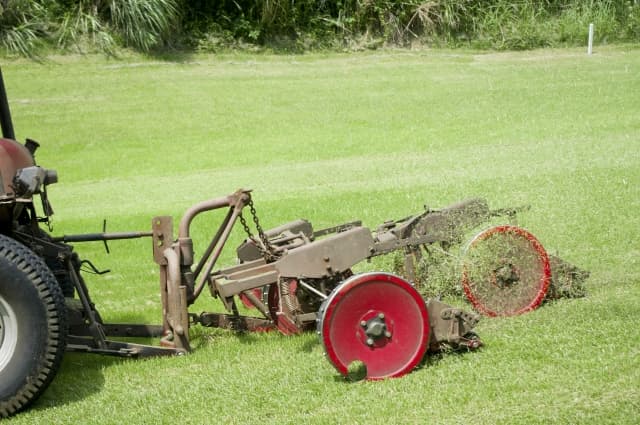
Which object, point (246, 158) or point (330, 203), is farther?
point (246, 158)

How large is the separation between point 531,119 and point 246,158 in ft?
16.8

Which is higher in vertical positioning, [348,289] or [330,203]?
[348,289]

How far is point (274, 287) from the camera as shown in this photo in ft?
19.8

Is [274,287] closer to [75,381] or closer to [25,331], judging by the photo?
[75,381]

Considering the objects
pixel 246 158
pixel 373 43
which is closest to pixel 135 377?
pixel 246 158

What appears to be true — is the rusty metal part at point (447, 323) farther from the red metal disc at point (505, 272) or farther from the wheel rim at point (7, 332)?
the wheel rim at point (7, 332)

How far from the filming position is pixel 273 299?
20.1 ft

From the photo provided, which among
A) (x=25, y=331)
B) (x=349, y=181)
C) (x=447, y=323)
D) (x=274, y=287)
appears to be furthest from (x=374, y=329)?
(x=349, y=181)

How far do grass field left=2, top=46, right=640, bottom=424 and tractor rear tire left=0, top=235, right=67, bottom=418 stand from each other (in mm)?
168

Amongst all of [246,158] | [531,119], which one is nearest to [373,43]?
[531,119]

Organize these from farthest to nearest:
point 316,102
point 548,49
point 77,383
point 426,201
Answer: point 548,49 < point 316,102 < point 426,201 < point 77,383

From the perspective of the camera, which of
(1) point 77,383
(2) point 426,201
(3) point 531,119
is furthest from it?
(3) point 531,119

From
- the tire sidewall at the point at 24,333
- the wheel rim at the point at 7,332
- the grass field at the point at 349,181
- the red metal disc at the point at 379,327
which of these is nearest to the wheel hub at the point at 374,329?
the red metal disc at the point at 379,327

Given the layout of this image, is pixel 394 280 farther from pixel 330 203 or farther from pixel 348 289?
pixel 330 203
